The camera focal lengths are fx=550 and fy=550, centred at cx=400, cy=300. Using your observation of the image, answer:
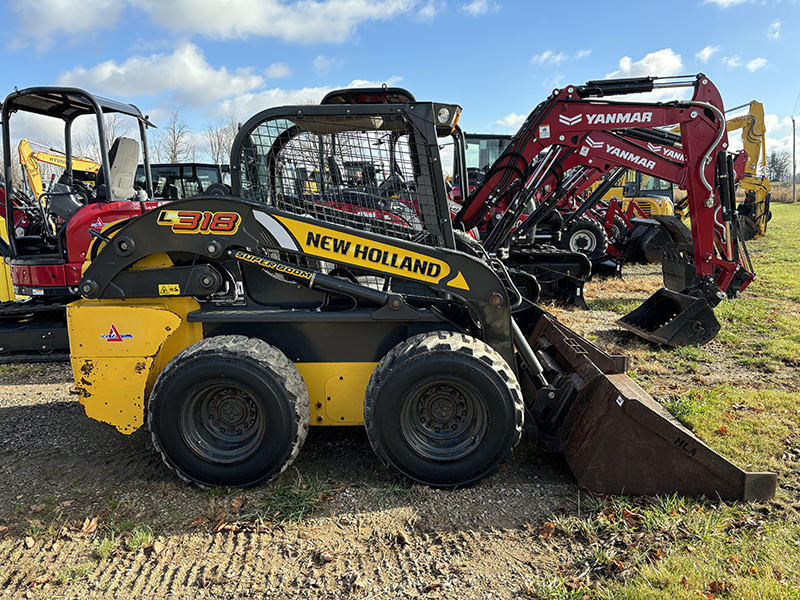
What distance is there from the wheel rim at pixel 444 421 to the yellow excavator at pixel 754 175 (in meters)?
16.7

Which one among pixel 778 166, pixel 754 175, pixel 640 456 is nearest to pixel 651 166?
pixel 640 456

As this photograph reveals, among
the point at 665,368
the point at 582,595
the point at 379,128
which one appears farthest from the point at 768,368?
the point at 379,128

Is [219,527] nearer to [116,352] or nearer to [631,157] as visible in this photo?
[116,352]

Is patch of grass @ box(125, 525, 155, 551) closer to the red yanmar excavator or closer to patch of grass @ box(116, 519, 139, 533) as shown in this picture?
patch of grass @ box(116, 519, 139, 533)

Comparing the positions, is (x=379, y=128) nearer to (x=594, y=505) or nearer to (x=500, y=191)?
(x=594, y=505)

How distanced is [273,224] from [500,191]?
→ 4.83 metres

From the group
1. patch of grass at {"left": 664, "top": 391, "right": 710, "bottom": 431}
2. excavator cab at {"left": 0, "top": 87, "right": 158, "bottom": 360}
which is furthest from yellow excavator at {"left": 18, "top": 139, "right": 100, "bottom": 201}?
patch of grass at {"left": 664, "top": 391, "right": 710, "bottom": 431}

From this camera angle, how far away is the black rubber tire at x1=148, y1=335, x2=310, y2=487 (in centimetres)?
349

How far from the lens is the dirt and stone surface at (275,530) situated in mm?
2836

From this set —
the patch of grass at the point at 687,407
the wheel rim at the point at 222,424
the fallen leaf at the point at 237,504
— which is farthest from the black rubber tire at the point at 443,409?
the patch of grass at the point at 687,407

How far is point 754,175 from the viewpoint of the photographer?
18797 millimetres

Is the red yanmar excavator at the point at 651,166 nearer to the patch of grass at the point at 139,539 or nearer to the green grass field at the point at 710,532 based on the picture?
the green grass field at the point at 710,532

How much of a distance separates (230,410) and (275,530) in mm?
878

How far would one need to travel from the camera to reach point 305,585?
280 cm
